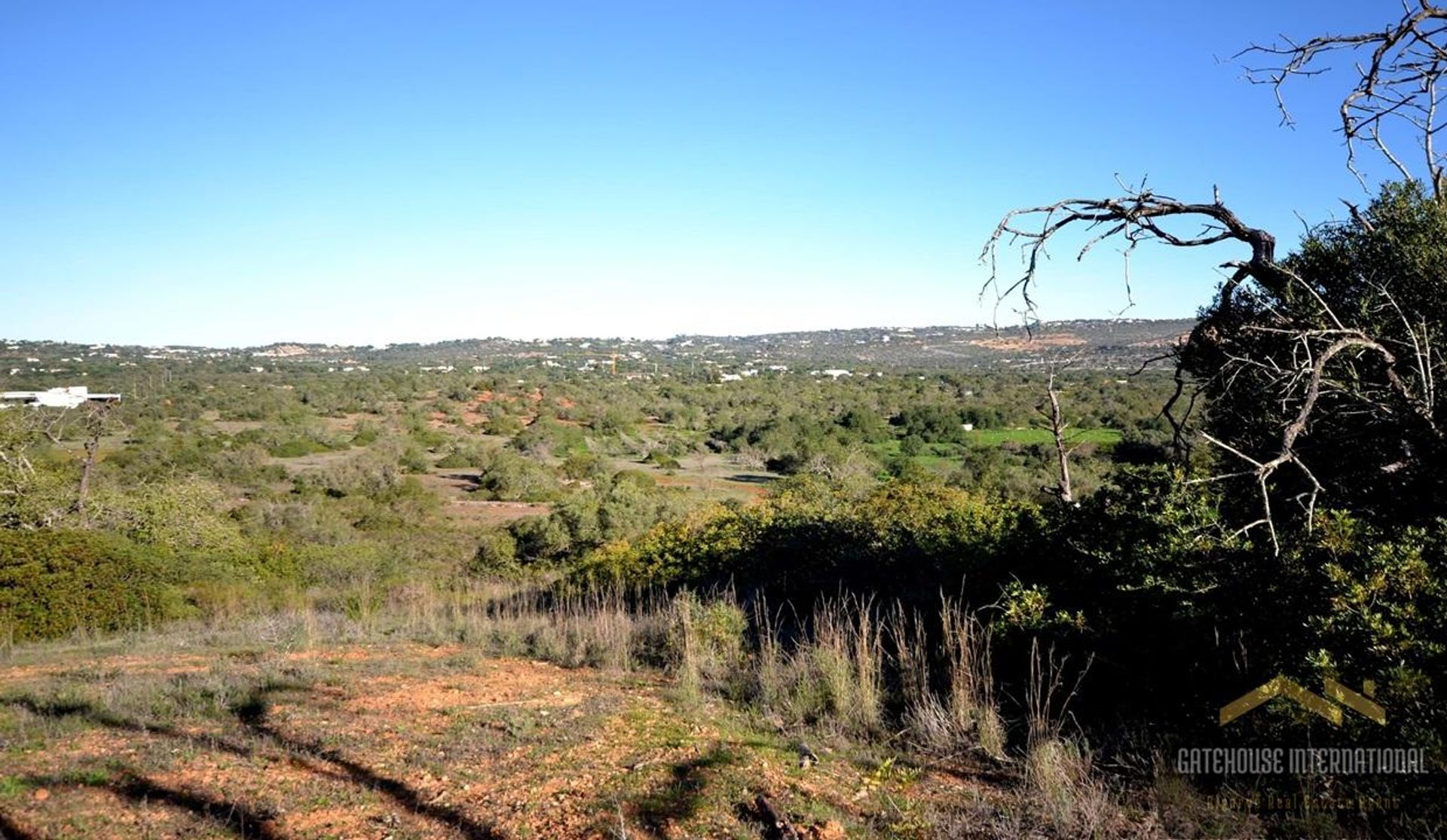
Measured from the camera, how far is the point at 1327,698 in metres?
3.96

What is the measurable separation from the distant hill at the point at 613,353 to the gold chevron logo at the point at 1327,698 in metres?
57.8

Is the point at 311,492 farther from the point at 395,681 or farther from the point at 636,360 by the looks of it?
the point at 636,360

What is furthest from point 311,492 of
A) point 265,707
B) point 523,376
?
point 523,376

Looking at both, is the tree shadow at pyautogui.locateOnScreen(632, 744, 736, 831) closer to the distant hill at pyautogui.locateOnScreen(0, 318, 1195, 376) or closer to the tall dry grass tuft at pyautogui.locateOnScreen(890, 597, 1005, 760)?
the tall dry grass tuft at pyautogui.locateOnScreen(890, 597, 1005, 760)

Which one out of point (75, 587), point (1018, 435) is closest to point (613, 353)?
point (1018, 435)

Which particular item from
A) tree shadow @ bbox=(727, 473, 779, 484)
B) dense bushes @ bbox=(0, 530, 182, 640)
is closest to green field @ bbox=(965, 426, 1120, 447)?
tree shadow @ bbox=(727, 473, 779, 484)

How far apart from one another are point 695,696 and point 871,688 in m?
1.39

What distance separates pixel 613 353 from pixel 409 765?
156 metres

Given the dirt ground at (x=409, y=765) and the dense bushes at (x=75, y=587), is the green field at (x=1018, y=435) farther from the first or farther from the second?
the dirt ground at (x=409, y=765)

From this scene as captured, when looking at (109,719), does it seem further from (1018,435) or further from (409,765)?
(1018,435)

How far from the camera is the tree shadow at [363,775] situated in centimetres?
390

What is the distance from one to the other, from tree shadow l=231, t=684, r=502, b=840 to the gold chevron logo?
402 centimetres

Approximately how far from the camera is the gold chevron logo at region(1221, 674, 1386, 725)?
3.82m

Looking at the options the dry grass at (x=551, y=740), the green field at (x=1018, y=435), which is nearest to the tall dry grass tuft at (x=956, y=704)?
the dry grass at (x=551, y=740)
